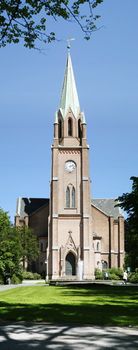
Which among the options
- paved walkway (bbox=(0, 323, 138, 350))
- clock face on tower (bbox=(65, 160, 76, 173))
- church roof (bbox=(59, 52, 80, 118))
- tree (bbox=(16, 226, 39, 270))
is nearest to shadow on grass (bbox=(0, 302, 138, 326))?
paved walkway (bbox=(0, 323, 138, 350))

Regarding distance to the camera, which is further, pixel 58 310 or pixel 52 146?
pixel 52 146

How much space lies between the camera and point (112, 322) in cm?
1162

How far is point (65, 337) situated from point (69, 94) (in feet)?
219

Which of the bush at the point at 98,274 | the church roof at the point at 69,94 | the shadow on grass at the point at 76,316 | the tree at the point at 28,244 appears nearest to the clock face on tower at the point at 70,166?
the church roof at the point at 69,94

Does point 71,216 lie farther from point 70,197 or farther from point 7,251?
point 7,251

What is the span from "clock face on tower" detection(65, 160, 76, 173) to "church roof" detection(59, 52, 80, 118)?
760 centimetres

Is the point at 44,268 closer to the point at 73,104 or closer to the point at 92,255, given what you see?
the point at 92,255

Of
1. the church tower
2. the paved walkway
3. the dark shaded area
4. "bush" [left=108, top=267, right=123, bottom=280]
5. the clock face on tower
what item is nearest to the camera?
the paved walkway

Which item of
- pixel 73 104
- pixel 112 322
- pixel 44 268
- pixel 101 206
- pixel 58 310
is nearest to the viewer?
pixel 112 322

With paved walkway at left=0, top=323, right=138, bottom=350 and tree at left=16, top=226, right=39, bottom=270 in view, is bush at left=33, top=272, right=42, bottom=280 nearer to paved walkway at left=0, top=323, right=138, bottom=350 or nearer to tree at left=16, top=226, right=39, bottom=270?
tree at left=16, top=226, right=39, bottom=270

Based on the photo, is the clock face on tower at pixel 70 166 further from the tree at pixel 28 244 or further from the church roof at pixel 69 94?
the tree at pixel 28 244

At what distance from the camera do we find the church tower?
6425cm

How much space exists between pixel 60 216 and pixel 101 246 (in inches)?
414

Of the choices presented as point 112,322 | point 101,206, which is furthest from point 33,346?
point 101,206
